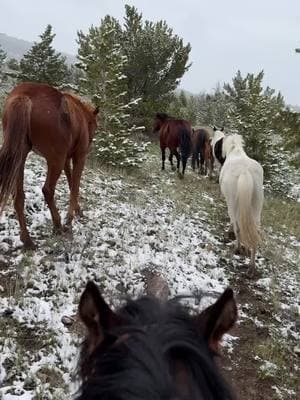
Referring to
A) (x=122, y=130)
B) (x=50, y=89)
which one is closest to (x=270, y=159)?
(x=122, y=130)

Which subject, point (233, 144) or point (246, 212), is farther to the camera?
point (233, 144)

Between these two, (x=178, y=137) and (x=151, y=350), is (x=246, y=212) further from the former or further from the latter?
(x=178, y=137)

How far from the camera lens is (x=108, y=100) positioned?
11289 mm

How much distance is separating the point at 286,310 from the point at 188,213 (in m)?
3.41

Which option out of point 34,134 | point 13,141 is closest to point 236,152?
point 34,134

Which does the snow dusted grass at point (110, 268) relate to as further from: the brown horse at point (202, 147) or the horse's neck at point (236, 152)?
the brown horse at point (202, 147)

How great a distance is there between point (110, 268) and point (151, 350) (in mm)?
4234

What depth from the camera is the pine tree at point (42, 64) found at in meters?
16.0

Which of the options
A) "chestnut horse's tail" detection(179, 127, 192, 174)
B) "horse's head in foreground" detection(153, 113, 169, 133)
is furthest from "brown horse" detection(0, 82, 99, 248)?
"horse's head in foreground" detection(153, 113, 169, 133)

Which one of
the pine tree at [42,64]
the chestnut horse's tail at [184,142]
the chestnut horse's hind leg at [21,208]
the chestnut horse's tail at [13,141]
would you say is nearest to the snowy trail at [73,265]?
the chestnut horse's hind leg at [21,208]

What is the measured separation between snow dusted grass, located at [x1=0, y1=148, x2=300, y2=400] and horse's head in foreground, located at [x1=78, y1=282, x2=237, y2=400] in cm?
14

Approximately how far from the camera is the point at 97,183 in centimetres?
892

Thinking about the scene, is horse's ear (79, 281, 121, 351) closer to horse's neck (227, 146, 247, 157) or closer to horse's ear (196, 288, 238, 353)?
horse's ear (196, 288, 238, 353)

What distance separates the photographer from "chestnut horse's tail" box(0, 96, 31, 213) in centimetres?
454
